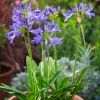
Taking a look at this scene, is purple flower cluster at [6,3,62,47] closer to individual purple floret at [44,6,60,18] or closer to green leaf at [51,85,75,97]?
individual purple floret at [44,6,60,18]

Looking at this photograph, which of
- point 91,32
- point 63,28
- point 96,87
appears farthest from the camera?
point 91,32

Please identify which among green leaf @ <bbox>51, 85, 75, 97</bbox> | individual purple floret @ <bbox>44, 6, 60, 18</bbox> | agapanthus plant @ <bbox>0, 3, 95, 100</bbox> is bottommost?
green leaf @ <bbox>51, 85, 75, 97</bbox>

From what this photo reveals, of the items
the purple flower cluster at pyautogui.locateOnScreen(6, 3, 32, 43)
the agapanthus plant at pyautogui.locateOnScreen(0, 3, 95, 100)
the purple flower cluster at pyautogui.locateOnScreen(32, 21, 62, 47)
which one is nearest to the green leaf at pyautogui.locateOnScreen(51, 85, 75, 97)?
the agapanthus plant at pyautogui.locateOnScreen(0, 3, 95, 100)

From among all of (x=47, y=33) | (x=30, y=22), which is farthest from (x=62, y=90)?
(x=30, y=22)

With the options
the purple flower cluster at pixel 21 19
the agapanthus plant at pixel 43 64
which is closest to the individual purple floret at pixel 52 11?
the agapanthus plant at pixel 43 64

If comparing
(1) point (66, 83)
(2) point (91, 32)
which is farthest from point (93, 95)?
(2) point (91, 32)

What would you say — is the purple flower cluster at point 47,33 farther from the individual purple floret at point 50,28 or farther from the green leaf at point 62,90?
the green leaf at point 62,90

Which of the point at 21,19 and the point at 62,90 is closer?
the point at 21,19

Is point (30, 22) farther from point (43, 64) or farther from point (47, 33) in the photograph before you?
point (43, 64)

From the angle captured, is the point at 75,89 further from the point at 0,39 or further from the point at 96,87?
the point at 0,39
